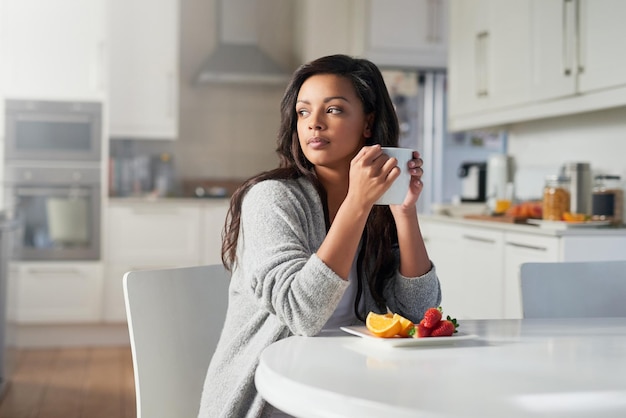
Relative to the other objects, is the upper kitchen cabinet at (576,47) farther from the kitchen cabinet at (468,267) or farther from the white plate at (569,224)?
the kitchen cabinet at (468,267)

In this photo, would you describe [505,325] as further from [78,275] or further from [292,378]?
[78,275]

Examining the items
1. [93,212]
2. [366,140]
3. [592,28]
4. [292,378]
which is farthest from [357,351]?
[93,212]

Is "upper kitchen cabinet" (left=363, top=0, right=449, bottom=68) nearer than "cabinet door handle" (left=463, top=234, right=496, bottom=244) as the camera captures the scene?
No

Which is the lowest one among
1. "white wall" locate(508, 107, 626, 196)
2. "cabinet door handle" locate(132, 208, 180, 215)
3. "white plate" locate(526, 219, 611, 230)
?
"cabinet door handle" locate(132, 208, 180, 215)

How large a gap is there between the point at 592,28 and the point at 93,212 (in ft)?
10.8

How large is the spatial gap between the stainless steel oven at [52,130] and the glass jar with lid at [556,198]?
117 inches

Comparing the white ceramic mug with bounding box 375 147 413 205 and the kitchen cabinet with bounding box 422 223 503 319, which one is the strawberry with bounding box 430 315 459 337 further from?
the kitchen cabinet with bounding box 422 223 503 319

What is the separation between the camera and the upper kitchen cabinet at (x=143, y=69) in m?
5.44

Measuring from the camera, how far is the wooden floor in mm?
3740

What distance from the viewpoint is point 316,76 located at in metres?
1.62

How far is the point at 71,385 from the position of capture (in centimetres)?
423

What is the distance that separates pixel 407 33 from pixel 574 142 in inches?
80.4

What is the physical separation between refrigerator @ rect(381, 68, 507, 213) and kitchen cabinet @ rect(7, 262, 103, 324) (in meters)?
2.26

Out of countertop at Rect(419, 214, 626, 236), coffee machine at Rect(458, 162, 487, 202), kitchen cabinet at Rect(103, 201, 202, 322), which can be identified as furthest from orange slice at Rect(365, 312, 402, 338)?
kitchen cabinet at Rect(103, 201, 202, 322)
